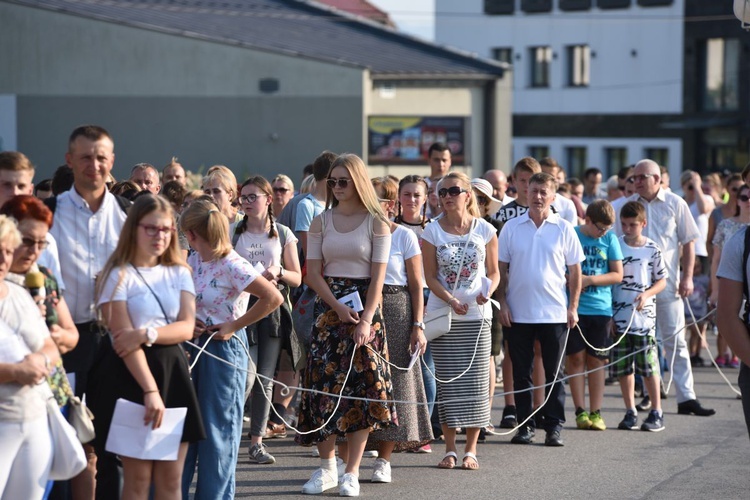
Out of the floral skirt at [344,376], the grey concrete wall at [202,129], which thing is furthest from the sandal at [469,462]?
the grey concrete wall at [202,129]

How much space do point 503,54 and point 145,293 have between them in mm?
57586

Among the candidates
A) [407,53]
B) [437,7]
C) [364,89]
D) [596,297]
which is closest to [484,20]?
[437,7]

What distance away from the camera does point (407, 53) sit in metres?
38.8

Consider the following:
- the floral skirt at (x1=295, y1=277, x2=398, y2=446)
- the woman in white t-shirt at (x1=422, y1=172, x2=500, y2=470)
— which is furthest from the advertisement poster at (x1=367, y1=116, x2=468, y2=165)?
the floral skirt at (x1=295, y1=277, x2=398, y2=446)

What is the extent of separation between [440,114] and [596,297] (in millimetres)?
27532

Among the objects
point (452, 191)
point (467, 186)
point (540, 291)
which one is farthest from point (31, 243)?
point (540, 291)

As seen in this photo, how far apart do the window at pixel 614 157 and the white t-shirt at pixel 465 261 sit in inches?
1961

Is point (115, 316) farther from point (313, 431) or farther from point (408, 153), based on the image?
point (408, 153)

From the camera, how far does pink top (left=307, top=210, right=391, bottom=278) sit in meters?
7.95

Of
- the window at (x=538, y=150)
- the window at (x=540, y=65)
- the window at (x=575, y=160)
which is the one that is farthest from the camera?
the window at (x=540, y=65)

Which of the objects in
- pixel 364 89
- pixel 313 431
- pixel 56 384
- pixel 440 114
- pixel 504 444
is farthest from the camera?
pixel 440 114

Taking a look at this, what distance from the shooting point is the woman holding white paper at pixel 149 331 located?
18.9 feet

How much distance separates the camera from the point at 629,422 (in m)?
10.6

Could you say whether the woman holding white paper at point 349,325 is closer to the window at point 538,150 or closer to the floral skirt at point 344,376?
the floral skirt at point 344,376
